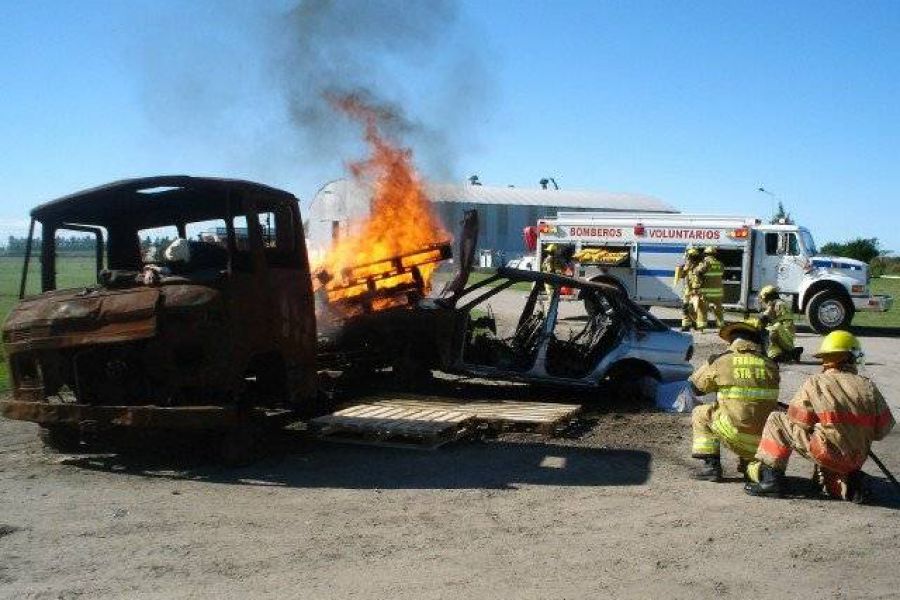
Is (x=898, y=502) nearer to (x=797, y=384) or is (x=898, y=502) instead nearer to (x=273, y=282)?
(x=273, y=282)

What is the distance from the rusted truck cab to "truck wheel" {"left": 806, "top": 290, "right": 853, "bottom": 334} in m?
15.4

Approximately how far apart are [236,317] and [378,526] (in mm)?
2159

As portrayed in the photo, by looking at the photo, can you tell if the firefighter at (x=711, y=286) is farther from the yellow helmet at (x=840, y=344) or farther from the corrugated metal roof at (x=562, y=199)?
the corrugated metal roof at (x=562, y=199)

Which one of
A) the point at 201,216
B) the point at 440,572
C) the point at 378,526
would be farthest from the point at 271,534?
the point at 201,216

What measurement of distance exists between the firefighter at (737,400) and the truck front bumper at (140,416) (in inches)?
146

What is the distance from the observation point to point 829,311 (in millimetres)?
19391

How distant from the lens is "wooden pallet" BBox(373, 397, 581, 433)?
26.1ft

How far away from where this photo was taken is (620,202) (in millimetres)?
62062

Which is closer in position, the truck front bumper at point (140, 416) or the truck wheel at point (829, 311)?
the truck front bumper at point (140, 416)

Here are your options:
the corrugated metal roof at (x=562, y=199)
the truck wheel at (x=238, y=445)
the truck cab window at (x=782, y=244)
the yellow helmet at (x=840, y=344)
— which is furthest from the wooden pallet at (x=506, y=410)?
the corrugated metal roof at (x=562, y=199)

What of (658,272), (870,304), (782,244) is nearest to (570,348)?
(658,272)

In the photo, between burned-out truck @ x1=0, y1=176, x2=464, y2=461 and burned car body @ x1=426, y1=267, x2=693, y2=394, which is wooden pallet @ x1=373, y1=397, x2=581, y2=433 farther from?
burned-out truck @ x1=0, y1=176, x2=464, y2=461

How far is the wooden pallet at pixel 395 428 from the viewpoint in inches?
291

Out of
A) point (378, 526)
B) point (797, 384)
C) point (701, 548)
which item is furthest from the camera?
point (797, 384)
